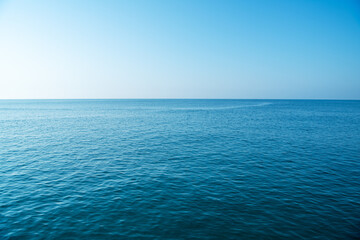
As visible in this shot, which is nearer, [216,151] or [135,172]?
[135,172]

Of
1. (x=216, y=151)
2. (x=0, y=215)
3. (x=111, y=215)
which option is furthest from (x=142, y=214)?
(x=216, y=151)

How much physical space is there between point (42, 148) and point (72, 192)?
22544 mm

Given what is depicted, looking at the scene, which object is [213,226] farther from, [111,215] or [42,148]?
[42,148]

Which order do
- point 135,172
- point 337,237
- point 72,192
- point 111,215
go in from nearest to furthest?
1. point 337,237
2. point 111,215
3. point 72,192
4. point 135,172

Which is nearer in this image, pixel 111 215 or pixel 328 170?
pixel 111 215

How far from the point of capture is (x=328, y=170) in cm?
2523

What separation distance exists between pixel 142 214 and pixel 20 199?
12.2 meters

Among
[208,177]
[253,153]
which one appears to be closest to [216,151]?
[253,153]

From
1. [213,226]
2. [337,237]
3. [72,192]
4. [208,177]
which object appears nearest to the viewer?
[337,237]

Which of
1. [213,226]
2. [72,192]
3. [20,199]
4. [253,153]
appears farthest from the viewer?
[253,153]

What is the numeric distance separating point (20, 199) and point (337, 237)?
26.7 metres

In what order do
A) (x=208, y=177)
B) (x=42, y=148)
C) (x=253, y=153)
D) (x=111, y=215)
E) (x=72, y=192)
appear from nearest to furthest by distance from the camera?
(x=111, y=215)
(x=72, y=192)
(x=208, y=177)
(x=253, y=153)
(x=42, y=148)

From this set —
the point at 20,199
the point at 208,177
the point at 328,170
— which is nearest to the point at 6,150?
the point at 20,199

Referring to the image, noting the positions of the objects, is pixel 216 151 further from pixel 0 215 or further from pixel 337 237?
pixel 0 215
